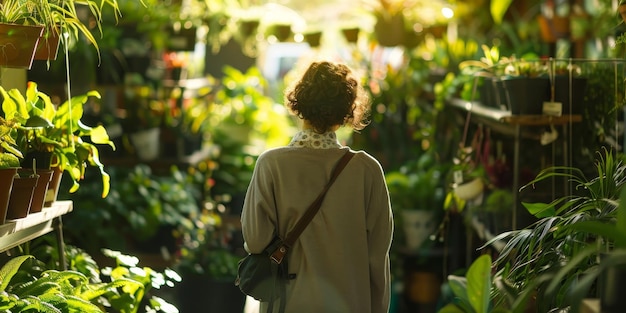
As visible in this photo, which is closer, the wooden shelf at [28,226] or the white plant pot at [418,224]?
the wooden shelf at [28,226]

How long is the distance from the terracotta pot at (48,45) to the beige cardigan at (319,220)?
701 millimetres

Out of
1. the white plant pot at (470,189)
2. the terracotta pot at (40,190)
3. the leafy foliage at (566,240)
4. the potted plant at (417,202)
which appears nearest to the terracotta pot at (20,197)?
the terracotta pot at (40,190)

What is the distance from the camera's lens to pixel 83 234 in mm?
4445

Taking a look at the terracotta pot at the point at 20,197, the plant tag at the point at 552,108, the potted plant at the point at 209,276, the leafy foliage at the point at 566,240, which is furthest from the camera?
the potted plant at the point at 209,276

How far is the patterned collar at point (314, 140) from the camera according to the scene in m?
2.91

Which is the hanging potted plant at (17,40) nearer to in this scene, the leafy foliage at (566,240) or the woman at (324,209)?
the woman at (324,209)

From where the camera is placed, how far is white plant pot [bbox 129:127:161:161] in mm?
5262

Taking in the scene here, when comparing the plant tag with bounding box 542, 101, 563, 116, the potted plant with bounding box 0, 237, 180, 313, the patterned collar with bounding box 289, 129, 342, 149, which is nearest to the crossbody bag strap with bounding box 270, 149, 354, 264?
the patterned collar with bounding box 289, 129, 342, 149

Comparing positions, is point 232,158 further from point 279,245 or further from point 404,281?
point 279,245

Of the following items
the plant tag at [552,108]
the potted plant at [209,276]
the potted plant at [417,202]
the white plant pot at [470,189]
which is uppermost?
the plant tag at [552,108]

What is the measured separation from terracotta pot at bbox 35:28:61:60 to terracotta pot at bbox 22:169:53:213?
346mm

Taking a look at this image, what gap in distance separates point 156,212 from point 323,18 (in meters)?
4.15

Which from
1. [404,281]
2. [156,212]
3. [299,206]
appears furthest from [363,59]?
[299,206]

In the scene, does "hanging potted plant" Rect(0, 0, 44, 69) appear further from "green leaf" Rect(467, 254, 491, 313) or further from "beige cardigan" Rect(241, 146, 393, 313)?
"green leaf" Rect(467, 254, 491, 313)
